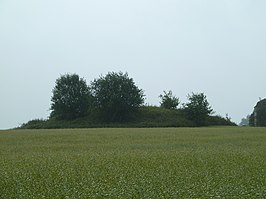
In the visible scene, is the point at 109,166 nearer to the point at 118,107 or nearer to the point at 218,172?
the point at 218,172

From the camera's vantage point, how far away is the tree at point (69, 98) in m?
55.0

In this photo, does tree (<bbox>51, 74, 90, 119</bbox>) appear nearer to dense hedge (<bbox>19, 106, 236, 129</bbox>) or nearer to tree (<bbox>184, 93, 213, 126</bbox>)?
dense hedge (<bbox>19, 106, 236, 129</bbox>)

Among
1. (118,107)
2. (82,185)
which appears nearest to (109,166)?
(82,185)

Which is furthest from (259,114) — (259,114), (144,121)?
(144,121)

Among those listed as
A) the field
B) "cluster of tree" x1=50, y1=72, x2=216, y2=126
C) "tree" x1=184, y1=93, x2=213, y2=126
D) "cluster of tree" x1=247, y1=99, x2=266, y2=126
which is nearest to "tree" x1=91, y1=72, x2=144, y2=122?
"cluster of tree" x1=50, y1=72, x2=216, y2=126

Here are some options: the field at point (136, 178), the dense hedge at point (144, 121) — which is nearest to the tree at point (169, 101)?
the dense hedge at point (144, 121)

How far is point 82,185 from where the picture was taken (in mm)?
6781

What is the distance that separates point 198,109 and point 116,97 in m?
11.9

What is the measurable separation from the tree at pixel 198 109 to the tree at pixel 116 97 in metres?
7.25

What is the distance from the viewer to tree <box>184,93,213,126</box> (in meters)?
52.7

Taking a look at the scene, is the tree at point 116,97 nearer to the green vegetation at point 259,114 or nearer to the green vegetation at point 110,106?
→ the green vegetation at point 110,106

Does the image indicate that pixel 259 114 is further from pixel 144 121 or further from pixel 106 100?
pixel 106 100

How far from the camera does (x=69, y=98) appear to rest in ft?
181

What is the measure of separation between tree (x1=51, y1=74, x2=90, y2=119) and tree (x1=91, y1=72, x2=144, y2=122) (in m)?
1.78
